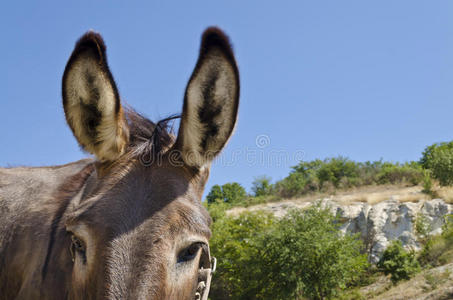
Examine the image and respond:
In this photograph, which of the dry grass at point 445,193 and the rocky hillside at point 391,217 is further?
the dry grass at point 445,193

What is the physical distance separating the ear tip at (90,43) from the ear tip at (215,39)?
1.99 ft

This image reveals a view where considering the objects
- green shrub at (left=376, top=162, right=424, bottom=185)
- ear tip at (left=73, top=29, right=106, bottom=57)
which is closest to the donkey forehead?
ear tip at (left=73, top=29, right=106, bottom=57)

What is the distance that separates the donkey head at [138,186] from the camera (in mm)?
1777

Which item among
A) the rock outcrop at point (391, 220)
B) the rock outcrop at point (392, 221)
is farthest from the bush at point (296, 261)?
the rock outcrop at point (392, 221)

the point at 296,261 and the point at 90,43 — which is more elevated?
the point at 90,43

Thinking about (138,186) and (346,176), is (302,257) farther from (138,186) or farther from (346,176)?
(346,176)

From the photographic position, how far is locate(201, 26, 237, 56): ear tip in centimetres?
206

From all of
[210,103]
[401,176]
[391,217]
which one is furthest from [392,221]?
[210,103]

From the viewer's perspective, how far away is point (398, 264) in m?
30.2

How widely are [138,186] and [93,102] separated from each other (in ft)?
2.09

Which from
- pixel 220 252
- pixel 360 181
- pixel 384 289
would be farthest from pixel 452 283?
pixel 360 181

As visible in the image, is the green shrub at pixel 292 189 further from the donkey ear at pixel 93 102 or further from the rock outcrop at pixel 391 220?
the donkey ear at pixel 93 102

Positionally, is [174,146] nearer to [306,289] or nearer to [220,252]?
[306,289]

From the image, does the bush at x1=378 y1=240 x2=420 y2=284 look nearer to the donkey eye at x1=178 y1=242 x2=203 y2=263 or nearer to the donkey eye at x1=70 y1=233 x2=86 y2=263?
the donkey eye at x1=178 y1=242 x2=203 y2=263
